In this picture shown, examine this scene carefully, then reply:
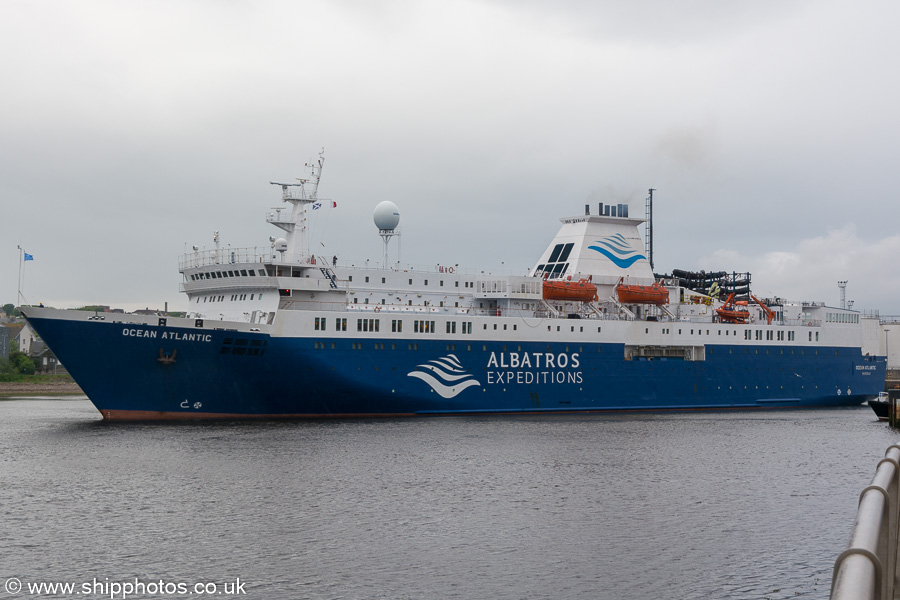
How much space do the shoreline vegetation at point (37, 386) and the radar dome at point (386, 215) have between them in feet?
135

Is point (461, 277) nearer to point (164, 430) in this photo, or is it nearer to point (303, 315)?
point (303, 315)

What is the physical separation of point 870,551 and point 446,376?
117 ft

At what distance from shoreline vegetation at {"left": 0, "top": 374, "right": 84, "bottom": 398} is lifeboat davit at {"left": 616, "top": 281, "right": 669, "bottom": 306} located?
48067 millimetres

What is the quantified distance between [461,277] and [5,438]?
21060mm

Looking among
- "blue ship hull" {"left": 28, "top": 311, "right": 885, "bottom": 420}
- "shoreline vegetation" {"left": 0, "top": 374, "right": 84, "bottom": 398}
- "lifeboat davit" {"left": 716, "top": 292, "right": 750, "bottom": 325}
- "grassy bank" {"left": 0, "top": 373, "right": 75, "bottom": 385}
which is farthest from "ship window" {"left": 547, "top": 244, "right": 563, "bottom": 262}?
"grassy bank" {"left": 0, "top": 373, "right": 75, "bottom": 385}

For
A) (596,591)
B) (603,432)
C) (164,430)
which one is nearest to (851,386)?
(603,432)

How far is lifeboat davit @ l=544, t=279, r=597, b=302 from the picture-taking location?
4406 cm

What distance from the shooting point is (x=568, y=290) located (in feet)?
145

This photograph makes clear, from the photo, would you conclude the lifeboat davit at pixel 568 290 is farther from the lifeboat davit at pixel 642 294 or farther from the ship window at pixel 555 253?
the ship window at pixel 555 253

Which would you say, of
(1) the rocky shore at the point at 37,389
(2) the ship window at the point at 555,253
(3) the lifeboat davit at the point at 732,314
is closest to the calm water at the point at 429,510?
(3) the lifeboat davit at the point at 732,314

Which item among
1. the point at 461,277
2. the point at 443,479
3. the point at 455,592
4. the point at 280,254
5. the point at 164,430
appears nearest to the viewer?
the point at 455,592

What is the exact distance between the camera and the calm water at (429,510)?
15047 millimetres

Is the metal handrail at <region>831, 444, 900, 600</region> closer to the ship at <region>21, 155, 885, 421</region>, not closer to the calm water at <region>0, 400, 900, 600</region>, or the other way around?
the calm water at <region>0, 400, 900, 600</region>

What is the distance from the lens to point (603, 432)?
116 ft
